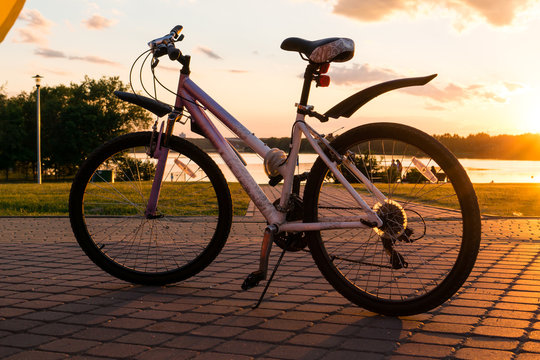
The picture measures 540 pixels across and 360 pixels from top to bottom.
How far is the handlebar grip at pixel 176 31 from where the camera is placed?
410 centimetres

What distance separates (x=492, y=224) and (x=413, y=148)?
19.2 ft

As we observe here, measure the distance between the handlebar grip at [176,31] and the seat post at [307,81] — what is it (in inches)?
41.9

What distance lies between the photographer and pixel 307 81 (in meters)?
3.59

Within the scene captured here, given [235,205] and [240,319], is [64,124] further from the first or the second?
[240,319]

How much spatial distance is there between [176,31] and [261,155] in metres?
1.10

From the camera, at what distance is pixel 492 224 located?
8578 mm

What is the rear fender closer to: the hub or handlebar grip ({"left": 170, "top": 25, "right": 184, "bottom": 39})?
the hub

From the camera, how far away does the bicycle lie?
3320 millimetres

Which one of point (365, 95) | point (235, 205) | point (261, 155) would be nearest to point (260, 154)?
point (261, 155)

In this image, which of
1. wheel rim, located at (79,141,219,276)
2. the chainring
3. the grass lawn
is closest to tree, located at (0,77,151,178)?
the grass lawn

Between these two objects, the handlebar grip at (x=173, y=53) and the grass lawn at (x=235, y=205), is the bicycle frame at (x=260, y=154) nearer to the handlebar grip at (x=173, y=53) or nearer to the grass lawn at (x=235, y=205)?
the handlebar grip at (x=173, y=53)

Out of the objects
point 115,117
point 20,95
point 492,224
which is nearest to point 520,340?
point 492,224

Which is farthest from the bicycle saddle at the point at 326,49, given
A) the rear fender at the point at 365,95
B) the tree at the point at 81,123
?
the tree at the point at 81,123

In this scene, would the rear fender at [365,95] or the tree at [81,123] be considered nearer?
the rear fender at [365,95]
